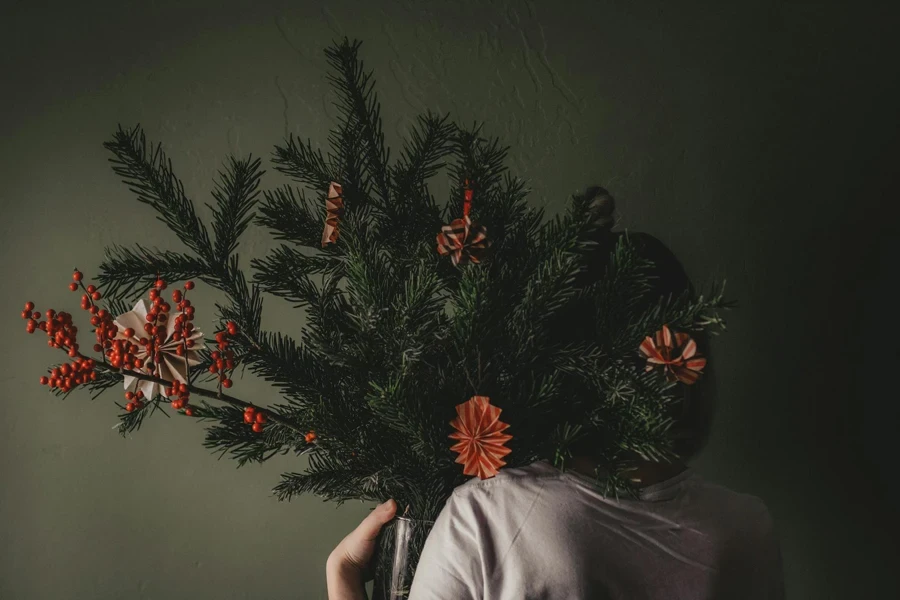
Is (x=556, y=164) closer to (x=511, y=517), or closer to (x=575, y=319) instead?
(x=575, y=319)

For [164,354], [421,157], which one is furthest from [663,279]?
[164,354]

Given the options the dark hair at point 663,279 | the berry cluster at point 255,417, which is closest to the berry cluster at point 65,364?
the berry cluster at point 255,417

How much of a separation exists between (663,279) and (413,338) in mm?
300

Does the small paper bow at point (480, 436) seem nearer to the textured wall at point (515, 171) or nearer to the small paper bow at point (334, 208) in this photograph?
the small paper bow at point (334, 208)

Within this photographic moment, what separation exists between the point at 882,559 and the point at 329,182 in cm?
97

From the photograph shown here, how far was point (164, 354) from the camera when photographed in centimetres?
58

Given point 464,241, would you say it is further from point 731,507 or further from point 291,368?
point 731,507

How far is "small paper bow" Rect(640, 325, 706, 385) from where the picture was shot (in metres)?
0.50

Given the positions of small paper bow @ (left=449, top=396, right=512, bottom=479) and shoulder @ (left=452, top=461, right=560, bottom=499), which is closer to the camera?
small paper bow @ (left=449, top=396, right=512, bottom=479)

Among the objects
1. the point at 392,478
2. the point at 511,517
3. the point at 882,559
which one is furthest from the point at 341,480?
the point at 882,559

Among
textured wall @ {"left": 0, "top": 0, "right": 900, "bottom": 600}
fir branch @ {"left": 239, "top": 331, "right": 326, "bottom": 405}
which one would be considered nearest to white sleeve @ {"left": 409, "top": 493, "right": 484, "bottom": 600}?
fir branch @ {"left": 239, "top": 331, "right": 326, "bottom": 405}

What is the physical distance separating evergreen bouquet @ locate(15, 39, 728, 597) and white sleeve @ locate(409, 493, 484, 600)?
0.07 ft

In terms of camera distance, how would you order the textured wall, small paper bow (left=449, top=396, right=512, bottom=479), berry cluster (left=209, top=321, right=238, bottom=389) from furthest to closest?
the textured wall → berry cluster (left=209, top=321, right=238, bottom=389) → small paper bow (left=449, top=396, right=512, bottom=479)

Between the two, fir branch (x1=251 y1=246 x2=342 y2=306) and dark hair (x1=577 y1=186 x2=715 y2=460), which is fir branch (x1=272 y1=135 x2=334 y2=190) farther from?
dark hair (x1=577 y1=186 x2=715 y2=460)
